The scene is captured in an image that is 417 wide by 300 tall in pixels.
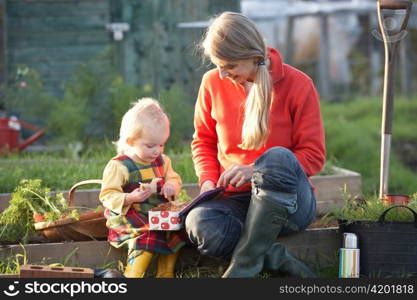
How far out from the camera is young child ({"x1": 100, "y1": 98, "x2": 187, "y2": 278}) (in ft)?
12.5

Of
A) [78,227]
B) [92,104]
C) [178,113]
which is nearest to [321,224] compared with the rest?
[78,227]

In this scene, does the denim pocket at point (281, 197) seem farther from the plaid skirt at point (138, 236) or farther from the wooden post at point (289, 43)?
the wooden post at point (289, 43)

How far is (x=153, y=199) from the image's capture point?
3951 mm

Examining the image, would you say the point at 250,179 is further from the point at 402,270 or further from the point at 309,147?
the point at 402,270

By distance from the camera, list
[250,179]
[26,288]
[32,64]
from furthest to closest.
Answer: [32,64] → [250,179] → [26,288]

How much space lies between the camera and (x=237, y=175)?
3652 millimetres

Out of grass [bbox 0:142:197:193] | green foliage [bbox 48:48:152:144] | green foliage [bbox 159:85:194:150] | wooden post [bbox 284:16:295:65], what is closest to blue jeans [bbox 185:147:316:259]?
grass [bbox 0:142:197:193]

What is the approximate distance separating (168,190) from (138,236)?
265mm

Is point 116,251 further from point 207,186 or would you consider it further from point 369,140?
point 369,140

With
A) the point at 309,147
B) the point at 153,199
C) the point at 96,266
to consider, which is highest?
the point at 309,147

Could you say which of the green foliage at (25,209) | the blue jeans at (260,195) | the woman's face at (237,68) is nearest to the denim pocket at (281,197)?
the blue jeans at (260,195)

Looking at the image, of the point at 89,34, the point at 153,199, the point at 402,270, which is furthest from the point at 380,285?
the point at 89,34

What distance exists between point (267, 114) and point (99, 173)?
1.74 m

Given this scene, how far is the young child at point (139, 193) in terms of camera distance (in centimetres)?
379
